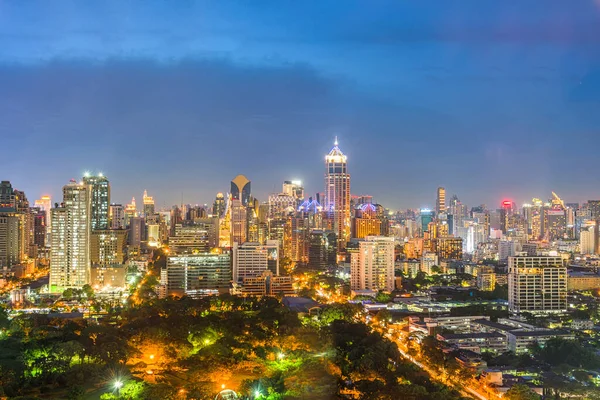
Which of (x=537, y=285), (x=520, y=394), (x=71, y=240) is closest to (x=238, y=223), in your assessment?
(x=71, y=240)

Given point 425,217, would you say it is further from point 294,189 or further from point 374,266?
point 374,266

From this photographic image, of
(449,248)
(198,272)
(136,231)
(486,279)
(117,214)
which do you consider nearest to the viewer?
(198,272)

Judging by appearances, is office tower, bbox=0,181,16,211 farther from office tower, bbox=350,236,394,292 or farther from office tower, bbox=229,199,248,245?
office tower, bbox=350,236,394,292

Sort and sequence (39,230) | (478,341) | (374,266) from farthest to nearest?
(39,230)
(374,266)
(478,341)

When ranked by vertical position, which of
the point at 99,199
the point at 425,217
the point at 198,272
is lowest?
the point at 198,272

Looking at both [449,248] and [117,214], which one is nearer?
[117,214]

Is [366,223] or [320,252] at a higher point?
[366,223]

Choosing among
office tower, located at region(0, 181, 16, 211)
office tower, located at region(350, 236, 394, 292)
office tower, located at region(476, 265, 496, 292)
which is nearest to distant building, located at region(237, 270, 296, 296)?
office tower, located at region(350, 236, 394, 292)
